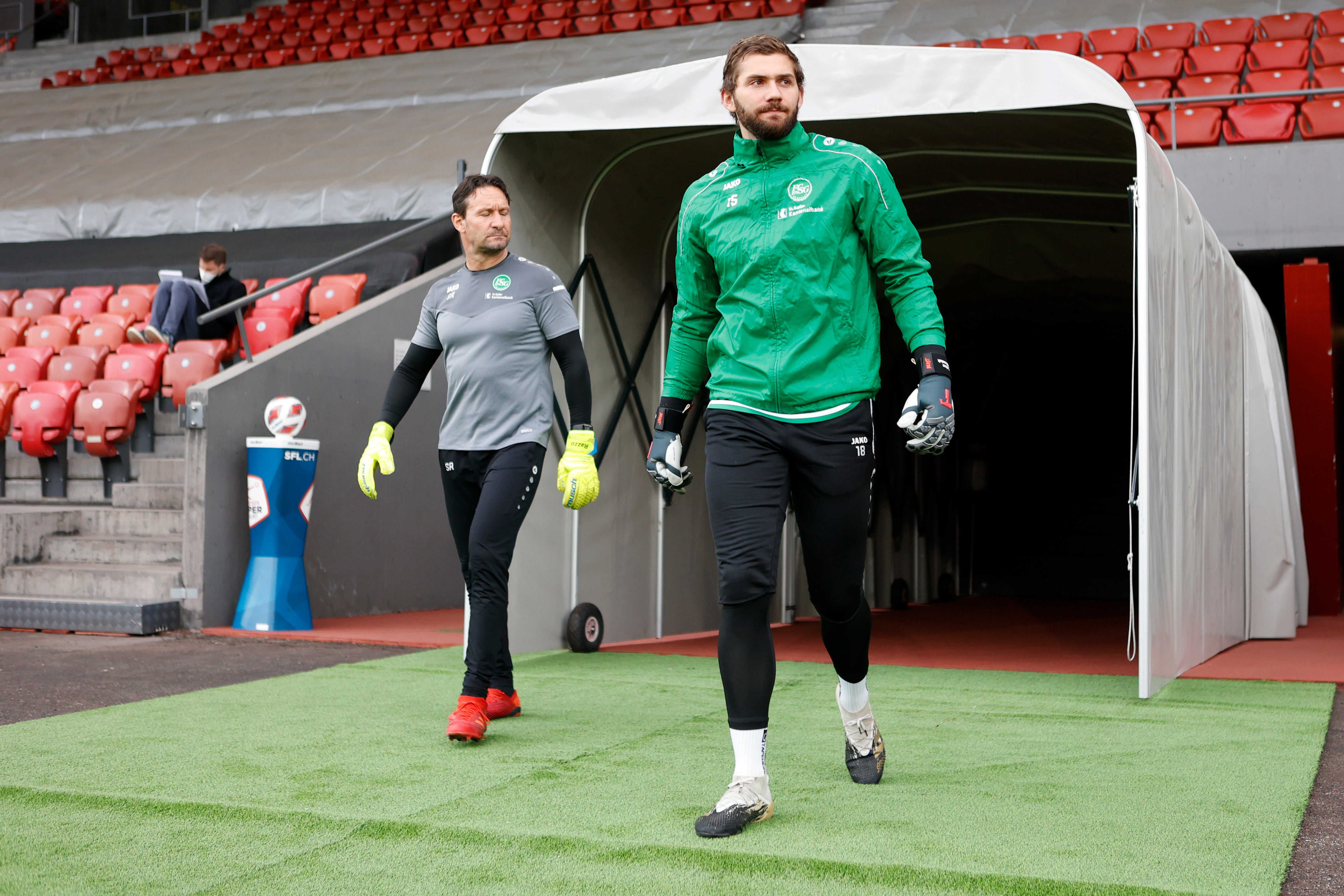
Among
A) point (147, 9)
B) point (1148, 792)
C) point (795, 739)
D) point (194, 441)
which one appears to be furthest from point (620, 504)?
point (147, 9)

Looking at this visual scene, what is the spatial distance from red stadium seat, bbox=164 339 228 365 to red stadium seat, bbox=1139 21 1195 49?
1036 centimetres

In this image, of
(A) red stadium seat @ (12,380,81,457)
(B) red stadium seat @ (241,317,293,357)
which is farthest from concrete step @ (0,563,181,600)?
(B) red stadium seat @ (241,317,293,357)

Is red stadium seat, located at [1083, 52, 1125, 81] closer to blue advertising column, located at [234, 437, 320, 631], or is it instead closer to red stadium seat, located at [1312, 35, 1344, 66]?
red stadium seat, located at [1312, 35, 1344, 66]

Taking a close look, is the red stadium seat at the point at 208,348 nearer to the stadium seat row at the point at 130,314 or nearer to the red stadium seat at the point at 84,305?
the stadium seat row at the point at 130,314

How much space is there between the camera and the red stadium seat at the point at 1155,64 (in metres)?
12.9

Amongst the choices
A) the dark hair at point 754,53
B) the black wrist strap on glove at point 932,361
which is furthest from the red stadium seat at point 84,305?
the black wrist strap on glove at point 932,361

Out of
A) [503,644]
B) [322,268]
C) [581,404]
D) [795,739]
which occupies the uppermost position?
[322,268]

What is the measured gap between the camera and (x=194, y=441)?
7.55 meters

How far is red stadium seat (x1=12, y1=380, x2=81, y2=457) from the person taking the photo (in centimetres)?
888

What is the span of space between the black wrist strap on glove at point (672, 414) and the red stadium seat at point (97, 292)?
9.92m

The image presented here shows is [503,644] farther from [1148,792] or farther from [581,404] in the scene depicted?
[1148,792]

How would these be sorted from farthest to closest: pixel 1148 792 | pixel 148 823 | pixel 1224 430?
pixel 1224 430 < pixel 1148 792 < pixel 148 823

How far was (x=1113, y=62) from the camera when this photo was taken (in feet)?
43.9

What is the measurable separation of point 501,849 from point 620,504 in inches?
176
